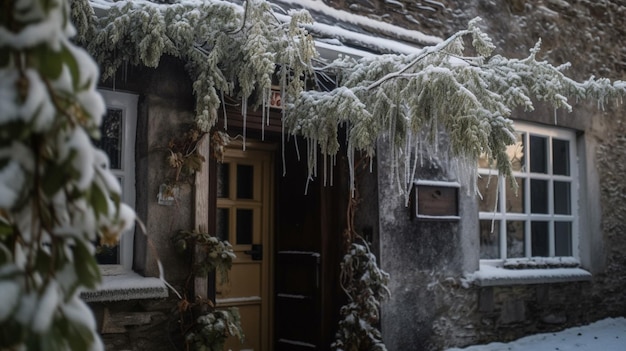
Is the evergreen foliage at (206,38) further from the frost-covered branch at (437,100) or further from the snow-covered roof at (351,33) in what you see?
the snow-covered roof at (351,33)

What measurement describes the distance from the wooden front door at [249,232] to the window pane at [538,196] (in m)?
2.73

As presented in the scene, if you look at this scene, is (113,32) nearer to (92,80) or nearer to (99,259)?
(99,259)

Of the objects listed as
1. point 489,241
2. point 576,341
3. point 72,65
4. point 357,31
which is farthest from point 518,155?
point 72,65

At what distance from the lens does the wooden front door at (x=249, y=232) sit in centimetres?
541

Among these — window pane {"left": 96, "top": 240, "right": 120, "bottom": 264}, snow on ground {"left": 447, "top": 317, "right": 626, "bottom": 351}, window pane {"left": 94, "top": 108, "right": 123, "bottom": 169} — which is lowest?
snow on ground {"left": 447, "top": 317, "right": 626, "bottom": 351}

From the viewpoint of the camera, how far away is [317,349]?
16.9 ft

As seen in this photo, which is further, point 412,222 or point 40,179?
point 412,222

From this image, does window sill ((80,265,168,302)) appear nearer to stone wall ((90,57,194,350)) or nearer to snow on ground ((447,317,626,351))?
stone wall ((90,57,194,350))

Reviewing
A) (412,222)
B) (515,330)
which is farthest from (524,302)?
(412,222)

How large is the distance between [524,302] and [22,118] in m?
5.73

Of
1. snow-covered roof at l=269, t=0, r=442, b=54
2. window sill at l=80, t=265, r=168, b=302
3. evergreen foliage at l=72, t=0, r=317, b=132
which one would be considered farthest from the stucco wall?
window sill at l=80, t=265, r=168, b=302

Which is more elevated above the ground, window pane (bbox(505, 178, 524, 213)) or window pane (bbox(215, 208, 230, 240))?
window pane (bbox(505, 178, 524, 213))

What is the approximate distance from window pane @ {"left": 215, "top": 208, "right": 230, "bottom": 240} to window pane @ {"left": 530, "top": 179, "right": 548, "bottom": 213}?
3.11m

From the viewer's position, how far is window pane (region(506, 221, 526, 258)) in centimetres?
627
